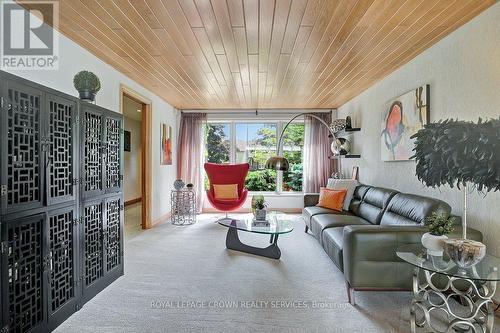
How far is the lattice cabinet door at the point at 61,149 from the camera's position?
1952 mm

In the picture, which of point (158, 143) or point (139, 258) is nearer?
point (139, 258)

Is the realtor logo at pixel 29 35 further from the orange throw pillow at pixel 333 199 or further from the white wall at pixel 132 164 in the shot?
the white wall at pixel 132 164

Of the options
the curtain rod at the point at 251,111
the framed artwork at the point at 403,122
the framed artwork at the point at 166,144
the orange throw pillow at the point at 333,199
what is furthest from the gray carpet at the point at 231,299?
the curtain rod at the point at 251,111

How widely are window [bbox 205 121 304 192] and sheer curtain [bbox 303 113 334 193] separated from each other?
274 millimetres

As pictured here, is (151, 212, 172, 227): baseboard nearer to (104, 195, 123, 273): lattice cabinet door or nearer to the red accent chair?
the red accent chair

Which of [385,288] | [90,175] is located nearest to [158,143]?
[90,175]

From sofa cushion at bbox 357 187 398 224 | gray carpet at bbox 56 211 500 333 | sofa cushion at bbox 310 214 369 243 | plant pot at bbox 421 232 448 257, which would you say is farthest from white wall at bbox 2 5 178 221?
sofa cushion at bbox 357 187 398 224

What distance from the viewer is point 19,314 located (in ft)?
5.53

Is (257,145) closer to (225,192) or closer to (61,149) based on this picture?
(225,192)

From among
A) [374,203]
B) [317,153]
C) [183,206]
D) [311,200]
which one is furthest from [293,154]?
[374,203]

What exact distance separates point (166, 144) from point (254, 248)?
9.76ft

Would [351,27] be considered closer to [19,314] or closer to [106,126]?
[106,126]

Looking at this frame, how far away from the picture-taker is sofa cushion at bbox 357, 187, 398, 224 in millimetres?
3359

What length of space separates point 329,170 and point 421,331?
447cm
